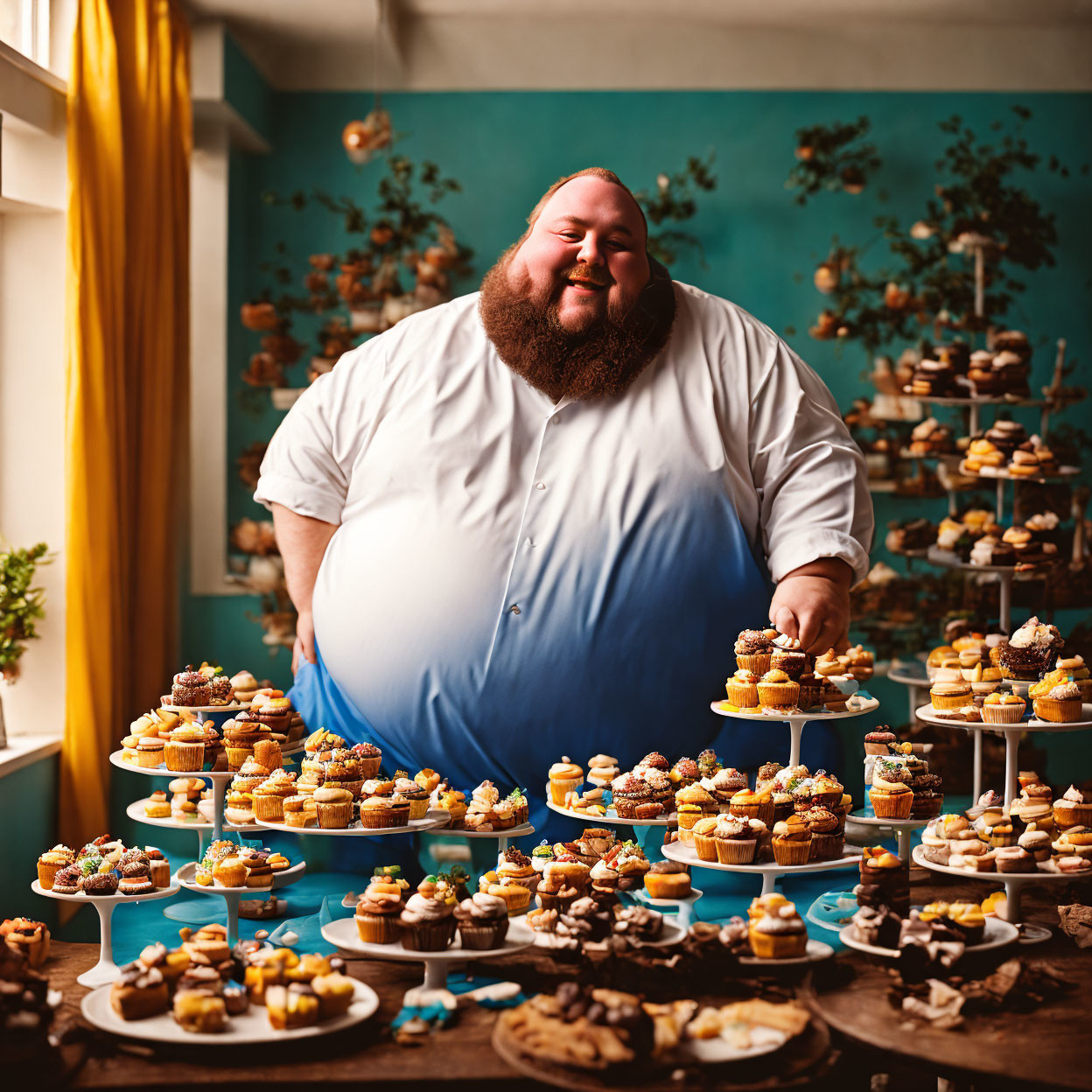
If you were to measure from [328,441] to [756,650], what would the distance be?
118 cm

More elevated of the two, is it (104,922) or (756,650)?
(756,650)

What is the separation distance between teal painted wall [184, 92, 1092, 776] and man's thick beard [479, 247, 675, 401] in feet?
7.27

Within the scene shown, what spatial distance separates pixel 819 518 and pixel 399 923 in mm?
1344

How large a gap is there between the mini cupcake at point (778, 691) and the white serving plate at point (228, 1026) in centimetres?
101

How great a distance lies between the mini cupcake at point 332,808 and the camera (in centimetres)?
227

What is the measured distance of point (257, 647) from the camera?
497 centimetres

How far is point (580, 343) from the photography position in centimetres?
294

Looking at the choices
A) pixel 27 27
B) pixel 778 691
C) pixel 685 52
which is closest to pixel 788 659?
pixel 778 691

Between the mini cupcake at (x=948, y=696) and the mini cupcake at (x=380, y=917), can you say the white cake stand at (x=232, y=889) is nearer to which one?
the mini cupcake at (x=380, y=917)

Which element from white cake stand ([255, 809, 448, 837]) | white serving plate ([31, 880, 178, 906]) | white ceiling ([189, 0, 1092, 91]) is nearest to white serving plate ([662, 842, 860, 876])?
white cake stand ([255, 809, 448, 837])

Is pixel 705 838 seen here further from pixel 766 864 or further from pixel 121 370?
pixel 121 370

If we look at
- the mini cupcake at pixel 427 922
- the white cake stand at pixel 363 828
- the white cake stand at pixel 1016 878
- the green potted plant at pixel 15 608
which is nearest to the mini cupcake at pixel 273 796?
the white cake stand at pixel 363 828

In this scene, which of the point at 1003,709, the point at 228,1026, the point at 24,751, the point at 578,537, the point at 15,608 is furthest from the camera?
the point at 15,608

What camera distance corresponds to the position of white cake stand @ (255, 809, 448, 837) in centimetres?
226
